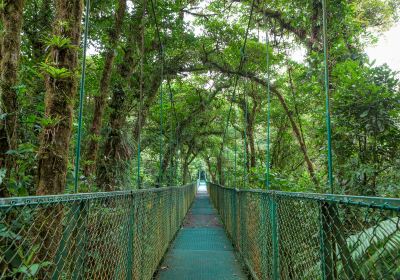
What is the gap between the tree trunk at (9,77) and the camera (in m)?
1.97

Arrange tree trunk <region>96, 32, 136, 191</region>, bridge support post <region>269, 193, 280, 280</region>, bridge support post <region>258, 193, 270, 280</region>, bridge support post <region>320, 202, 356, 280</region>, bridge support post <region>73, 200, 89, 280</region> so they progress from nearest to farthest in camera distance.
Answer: bridge support post <region>320, 202, 356, 280</region> → bridge support post <region>73, 200, 89, 280</region> → bridge support post <region>269, 193, 280, 280</region> → bridge support post <region>258, 193, 270, 280</region> → tree trunk <region>96, 32, 136, 191</region>

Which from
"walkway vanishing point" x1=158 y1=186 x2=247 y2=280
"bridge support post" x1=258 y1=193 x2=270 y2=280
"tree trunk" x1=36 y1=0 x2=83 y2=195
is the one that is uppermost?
"tree trunk" x1=36 y1=0 x2=83 y2=195

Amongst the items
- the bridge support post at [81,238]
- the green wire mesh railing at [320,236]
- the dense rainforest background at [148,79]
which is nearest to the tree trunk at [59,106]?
the dense rainforest background at [148,79]

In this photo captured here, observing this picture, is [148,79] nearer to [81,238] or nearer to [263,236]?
[263,236]

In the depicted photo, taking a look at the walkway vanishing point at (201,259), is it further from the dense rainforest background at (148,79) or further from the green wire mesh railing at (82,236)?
the dense rainforest background at (148,79)

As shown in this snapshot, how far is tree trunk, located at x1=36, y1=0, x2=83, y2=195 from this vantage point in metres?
1.98

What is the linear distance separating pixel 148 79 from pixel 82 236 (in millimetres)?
6145

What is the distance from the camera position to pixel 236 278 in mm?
3857

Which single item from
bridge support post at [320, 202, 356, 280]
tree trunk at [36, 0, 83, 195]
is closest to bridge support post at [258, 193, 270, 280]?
bridge support post at [320, 202, 356, 280]

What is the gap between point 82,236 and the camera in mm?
1504

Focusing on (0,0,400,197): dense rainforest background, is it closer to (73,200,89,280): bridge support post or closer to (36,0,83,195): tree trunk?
(36,0,83,195): tree trunk

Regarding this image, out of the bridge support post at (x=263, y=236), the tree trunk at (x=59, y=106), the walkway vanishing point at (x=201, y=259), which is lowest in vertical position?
the walkway vanishing point at (x=201, y=259)

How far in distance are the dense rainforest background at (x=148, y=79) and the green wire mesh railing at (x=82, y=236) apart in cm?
32

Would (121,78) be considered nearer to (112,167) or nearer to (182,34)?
(112,167)
